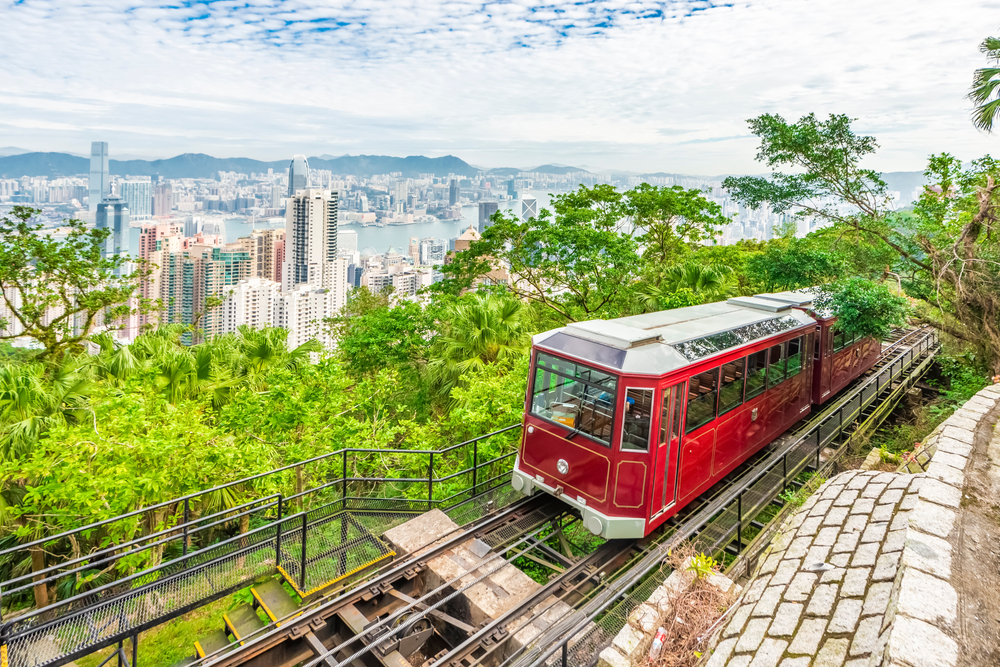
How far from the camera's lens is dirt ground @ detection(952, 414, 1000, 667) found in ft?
6.29

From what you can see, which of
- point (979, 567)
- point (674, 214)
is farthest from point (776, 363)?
point (674, 214)

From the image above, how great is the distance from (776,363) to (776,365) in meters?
0.04

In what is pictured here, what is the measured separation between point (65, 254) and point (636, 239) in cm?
1835

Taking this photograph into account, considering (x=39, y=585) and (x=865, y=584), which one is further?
(x=39, y=585)

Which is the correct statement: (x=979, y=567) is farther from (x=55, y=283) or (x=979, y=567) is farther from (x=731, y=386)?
(x=55, y=283)

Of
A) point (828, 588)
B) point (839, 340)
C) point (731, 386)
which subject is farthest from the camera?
point (839, 340)

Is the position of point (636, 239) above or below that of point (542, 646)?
above

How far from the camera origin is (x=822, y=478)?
8742mm

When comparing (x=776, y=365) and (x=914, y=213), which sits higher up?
(x=914, y=213)

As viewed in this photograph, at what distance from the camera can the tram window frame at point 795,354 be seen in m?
10.5

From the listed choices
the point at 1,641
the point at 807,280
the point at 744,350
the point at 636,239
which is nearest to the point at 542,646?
the point at 1,641

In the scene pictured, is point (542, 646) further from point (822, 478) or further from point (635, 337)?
point (822, 478)

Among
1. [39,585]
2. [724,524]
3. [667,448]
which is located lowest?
[39,585]

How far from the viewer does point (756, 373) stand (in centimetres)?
930
